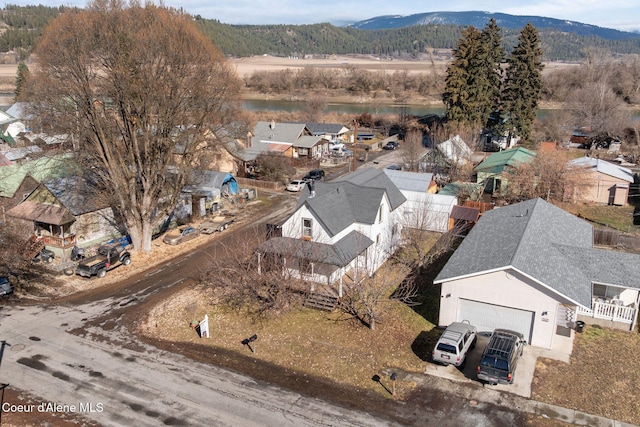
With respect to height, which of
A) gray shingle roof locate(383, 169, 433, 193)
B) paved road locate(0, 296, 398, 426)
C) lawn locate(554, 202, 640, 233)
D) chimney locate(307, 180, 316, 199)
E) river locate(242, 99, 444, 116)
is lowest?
paved road locate(0, 296, 398, 426)

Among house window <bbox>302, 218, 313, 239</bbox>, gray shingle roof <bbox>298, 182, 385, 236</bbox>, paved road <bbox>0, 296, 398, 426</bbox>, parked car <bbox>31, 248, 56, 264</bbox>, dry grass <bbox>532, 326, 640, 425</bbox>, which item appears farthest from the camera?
parked car <bbox>31, 248, 56, 264</bbox>

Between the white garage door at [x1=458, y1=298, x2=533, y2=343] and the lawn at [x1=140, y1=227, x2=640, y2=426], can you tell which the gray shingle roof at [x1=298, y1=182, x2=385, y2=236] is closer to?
the lawn at [x1=140, y1=227, x2=640, y2=426]

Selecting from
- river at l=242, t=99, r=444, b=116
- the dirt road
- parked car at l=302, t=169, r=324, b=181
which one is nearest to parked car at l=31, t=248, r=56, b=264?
the dirt road

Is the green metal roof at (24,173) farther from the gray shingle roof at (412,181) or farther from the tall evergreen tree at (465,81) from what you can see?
the tall evergreen tree at (465,81)

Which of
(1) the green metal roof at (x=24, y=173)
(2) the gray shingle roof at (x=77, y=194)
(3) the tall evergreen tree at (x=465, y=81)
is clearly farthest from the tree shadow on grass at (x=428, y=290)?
(3) the tall evergreen tree at (x=465, y=81)

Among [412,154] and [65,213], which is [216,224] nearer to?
[65,213]

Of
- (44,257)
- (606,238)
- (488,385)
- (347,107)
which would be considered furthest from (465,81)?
(347,107)

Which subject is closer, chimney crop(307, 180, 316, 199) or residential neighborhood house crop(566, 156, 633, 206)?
chimney crop(307, 180, 316, 199)
